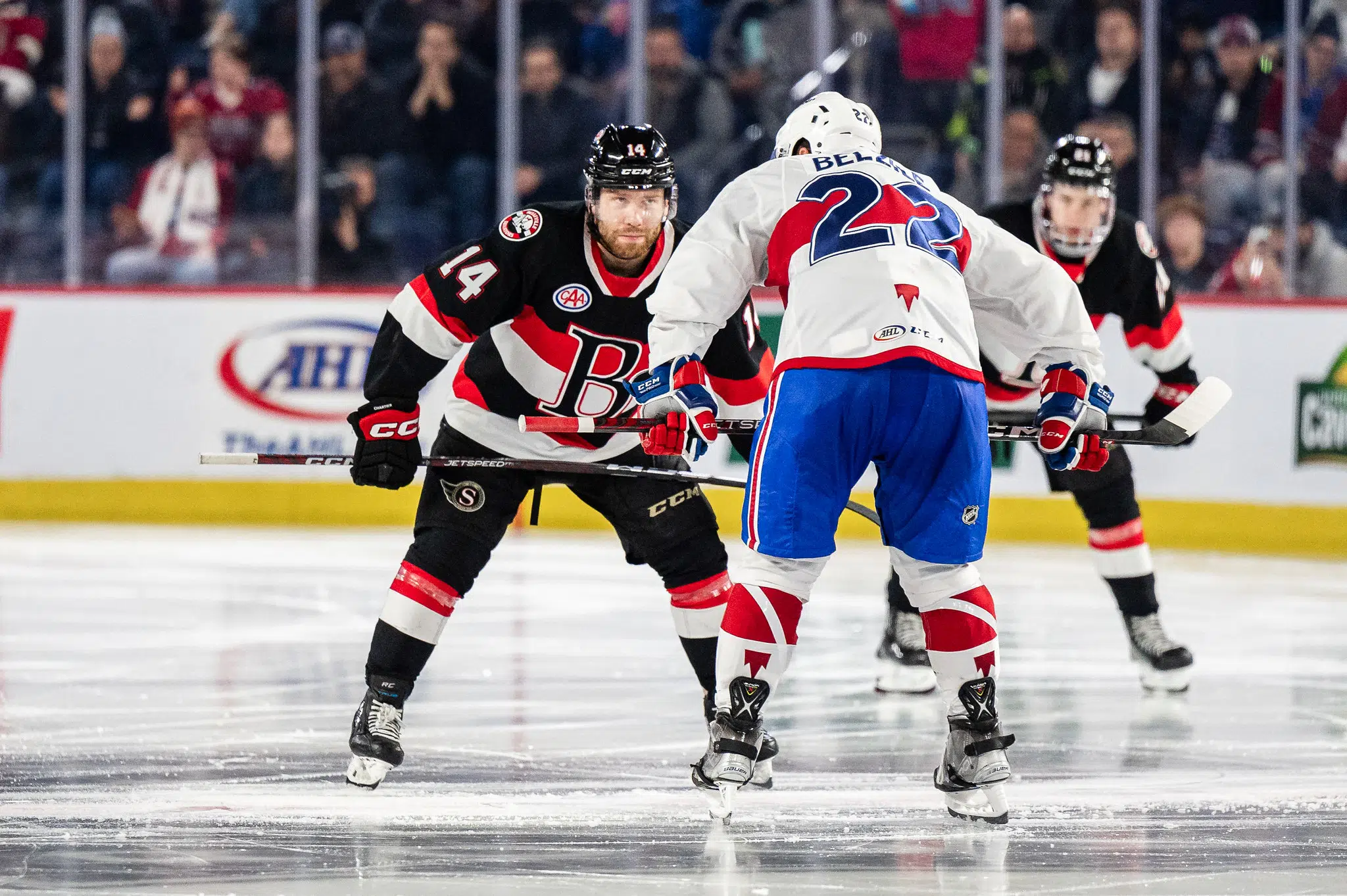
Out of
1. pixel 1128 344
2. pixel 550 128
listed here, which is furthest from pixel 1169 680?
pixel 550 128

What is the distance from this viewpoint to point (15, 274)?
7980mm

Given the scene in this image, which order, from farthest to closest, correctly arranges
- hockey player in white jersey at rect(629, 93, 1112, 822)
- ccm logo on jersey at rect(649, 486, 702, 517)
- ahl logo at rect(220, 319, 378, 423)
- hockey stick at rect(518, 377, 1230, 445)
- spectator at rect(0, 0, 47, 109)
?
spectator at rect(0, 0, 47, 109) → ahl logo at rect(220, 319, 378, 423) → ccm logo on jersey at rect(649, 486, 702, 517) → hockey stick at rect(518, 377, 1230, 445) → hockey player in white jersey at rect(629, 93, 1112, 822)

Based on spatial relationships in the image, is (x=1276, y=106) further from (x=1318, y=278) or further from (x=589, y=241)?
(x=589, y=241)

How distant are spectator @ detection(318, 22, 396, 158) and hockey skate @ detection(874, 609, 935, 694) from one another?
4321 millimetres

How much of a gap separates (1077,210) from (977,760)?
1.84 m

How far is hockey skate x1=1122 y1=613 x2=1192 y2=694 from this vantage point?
4.48m

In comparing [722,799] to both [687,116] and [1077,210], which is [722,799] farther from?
[687,116]

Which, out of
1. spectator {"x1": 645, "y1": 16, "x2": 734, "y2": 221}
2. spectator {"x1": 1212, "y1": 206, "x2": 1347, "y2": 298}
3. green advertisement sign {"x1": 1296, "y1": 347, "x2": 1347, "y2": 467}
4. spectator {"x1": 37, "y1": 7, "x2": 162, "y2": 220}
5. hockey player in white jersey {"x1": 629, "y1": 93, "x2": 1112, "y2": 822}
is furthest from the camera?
spectator {"x1": 37, "y1": 7, "x2": 162, "y2": 220}

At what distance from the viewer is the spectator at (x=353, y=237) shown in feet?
26.1

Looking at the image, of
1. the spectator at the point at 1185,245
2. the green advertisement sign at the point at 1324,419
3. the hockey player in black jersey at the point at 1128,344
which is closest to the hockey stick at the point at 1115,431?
the hockey player in black jersey at the point at 1128,344

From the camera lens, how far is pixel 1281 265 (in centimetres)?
745

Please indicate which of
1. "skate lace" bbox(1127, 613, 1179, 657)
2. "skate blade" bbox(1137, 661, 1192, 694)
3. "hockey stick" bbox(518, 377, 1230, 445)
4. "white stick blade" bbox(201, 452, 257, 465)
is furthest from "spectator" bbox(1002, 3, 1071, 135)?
"white stick blade" bbox(201, 452, 257, 465)

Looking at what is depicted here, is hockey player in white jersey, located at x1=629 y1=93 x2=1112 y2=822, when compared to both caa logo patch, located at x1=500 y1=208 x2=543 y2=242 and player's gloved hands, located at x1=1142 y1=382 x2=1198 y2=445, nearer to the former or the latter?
caa logo patch, located at x1=500 y1=208 x2=543 y2=242

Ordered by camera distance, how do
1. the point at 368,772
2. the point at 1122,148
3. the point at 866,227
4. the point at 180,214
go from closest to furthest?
the point at 866,227
the point at 368,772
the point at 1122,148
the point at 180,214
